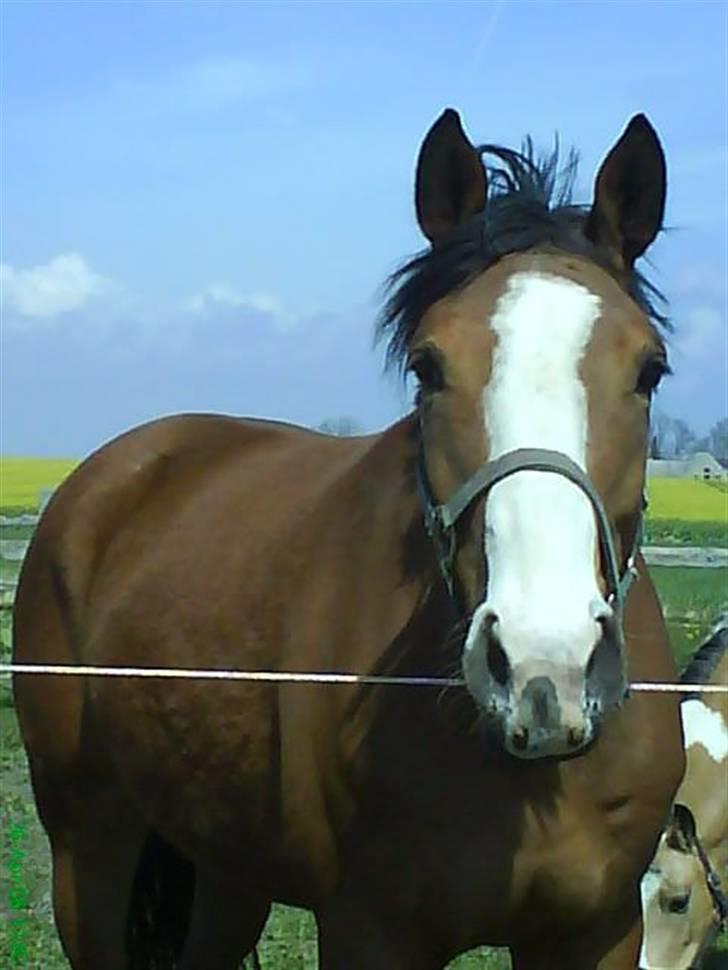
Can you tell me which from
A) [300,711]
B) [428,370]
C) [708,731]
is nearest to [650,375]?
[428,370]

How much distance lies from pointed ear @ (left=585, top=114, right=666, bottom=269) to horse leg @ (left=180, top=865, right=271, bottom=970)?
2.03m

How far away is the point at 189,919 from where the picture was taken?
4441 mm

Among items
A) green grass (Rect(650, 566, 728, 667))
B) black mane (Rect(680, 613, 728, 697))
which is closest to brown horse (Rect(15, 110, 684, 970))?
black mane (Rect(680, 613, 728, 697))

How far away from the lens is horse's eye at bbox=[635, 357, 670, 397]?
8.67ft

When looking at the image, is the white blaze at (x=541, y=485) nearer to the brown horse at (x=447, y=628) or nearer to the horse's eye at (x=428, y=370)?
the brown horse at (x=447, y=628)

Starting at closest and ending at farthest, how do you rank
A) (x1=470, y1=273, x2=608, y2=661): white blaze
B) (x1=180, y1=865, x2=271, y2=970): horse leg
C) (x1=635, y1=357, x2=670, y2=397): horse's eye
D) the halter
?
1. (x1=470, y1=273, x2=608, y2=661): white blaze
2. (x1=635, y1=357, x2=670, y2=397): horse's eye
3. (x1=180, y1=865, x2=271, y2=970): horse leg
4. the halter

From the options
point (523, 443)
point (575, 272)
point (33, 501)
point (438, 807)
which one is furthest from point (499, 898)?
point (33, 501)

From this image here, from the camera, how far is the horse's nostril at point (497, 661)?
2307mm

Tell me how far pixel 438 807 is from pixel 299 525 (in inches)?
33.6

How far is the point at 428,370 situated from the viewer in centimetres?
269

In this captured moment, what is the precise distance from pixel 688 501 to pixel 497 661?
15.9 meters

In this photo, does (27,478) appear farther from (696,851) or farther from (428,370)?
(428,370)

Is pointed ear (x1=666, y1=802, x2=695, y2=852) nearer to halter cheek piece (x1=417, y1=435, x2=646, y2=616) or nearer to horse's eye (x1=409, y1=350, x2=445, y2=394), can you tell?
halter cheek piece (x1=417, y1=435, x2=646, y2=616)

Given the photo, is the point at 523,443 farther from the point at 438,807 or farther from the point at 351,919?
the point at 351,919
